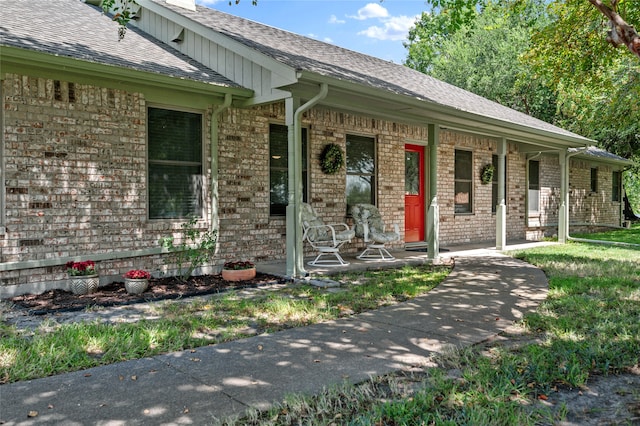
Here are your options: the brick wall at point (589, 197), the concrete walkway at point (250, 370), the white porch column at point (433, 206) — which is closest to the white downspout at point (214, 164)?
the concrete walkway at point (250, 370)

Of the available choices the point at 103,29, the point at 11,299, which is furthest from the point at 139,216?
the point at 103,29

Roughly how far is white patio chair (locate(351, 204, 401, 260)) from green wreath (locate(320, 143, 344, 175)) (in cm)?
83

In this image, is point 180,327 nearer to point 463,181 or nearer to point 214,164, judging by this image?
point 214,164

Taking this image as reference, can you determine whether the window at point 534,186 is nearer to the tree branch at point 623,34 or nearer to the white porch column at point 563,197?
the white porch column at point 563,197

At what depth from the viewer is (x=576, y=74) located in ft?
35.9

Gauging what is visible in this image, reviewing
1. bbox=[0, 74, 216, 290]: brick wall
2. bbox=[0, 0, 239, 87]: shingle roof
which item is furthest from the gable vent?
bbox=[0, 74, 216, 290]: brick wall

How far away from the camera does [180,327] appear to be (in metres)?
4.24

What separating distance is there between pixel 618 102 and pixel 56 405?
15.0 m

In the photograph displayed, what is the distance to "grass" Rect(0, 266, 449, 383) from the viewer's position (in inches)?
133

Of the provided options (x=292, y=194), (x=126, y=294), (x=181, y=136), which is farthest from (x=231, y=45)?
(x=126, y=294)

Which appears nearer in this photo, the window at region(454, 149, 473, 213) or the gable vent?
the gable vent

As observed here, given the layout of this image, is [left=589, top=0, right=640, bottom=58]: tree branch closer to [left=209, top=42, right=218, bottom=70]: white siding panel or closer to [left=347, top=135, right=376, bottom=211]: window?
[left=347, top=135, right=376, bottom=211]: window

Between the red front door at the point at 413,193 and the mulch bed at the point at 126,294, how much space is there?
15.2ft

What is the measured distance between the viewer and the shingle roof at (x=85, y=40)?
223 inches
